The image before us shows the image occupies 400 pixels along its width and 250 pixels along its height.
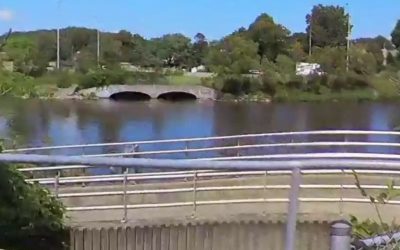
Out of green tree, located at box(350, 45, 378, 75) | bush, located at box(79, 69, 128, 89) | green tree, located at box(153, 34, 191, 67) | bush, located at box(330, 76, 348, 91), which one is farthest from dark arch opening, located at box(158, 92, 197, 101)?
green tree, located at box(350, 45, 378, 75)

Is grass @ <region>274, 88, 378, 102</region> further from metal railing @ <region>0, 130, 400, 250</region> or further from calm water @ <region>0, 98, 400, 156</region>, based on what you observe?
metal railing @ <region>0, 130, 400, 250</region>

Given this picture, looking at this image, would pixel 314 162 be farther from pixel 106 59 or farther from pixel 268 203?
pixel 106 59

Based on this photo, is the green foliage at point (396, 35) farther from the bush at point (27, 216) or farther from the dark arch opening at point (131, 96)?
the bush at point (27, 216)

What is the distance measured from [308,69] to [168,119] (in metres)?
23.9

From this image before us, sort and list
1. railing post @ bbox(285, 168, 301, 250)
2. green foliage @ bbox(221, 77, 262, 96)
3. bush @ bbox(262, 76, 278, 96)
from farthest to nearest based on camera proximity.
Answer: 1. green foliage @ bbox(221, 77, 262, 96)
2. bush @ bbox(262, 76, 278, 96)
3. railing post @ bbox(285, 168, 301, 250)

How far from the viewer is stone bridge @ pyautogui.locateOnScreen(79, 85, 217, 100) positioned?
51.1 metres

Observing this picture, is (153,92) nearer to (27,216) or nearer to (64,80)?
(64,80)

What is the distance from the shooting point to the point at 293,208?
238 cm

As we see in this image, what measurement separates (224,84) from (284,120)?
1786 cm

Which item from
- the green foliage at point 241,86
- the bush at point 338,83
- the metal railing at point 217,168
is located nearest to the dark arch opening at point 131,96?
the green foliage at point 241,86

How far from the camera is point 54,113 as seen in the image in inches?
1433

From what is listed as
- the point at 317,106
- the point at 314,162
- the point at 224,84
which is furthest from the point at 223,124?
the point at 314,162

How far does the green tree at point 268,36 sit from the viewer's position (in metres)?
60.8

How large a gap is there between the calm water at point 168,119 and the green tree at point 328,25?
21.9 meters
